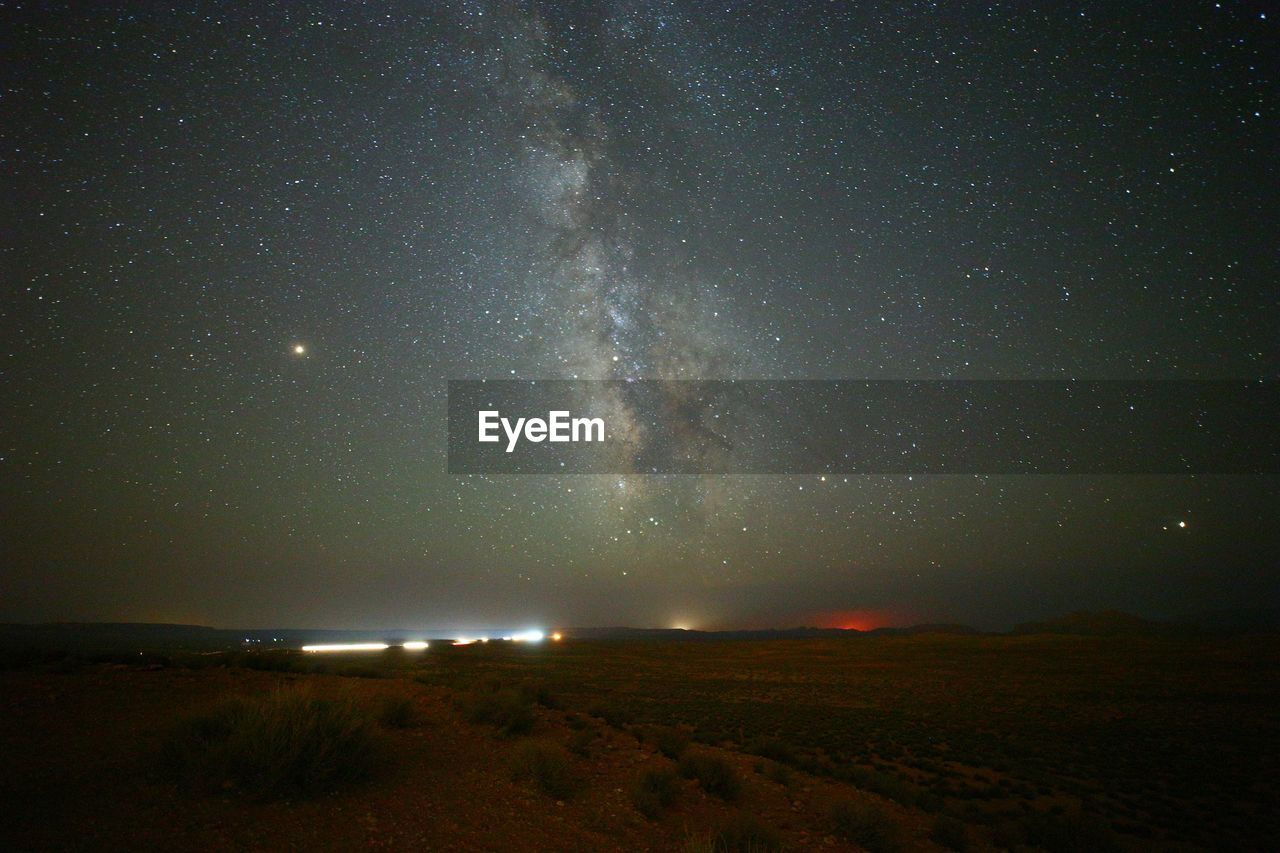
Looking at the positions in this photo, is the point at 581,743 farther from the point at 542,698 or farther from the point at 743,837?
the point at 542,698

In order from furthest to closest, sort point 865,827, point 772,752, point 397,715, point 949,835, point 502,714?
point 772,752, point 502,714, point 397,715, point 949,835, point 865,827

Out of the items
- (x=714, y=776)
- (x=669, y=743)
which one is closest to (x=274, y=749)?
(x=714, y=776)

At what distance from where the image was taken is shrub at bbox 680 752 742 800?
10.5m

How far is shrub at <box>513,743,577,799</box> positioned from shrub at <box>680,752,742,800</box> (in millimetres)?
2378

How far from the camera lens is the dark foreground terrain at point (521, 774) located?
689 cm

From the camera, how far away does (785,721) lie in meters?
27.4

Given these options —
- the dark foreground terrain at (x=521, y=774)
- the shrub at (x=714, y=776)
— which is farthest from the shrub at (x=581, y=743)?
the shrub at (x=714, y=776)

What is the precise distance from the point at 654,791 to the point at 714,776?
1621mm

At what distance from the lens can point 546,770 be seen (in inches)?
356

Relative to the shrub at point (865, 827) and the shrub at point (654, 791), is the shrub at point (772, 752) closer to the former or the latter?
the shrub at point (865, 827)

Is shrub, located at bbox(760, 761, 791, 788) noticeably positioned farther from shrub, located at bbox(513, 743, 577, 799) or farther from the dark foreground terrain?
shrub, located at bbox(513, 743, 577, 799)

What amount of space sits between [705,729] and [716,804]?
14432 mm

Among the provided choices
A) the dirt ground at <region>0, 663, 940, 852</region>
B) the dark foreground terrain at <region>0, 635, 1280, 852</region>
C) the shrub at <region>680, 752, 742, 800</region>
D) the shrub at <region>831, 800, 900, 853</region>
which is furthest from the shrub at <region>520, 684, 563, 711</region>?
the shrub at <region>831, 800, 900, 853</region>

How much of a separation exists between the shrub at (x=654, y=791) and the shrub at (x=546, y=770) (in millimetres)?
975
